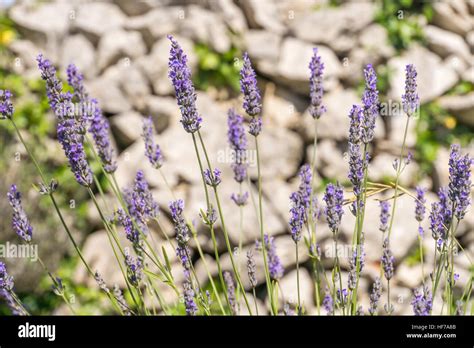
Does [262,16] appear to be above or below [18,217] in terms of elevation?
above

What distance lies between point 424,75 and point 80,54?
3.66 meters

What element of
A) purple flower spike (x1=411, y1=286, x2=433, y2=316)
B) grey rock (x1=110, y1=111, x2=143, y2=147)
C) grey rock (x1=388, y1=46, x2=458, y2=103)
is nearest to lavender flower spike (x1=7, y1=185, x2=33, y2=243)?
purple flower spike (x1=411, y1=286, x2=433, y2=316)

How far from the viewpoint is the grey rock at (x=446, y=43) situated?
5477 millimetres

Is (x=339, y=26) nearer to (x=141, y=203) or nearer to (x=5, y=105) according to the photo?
(x=141, y=203)

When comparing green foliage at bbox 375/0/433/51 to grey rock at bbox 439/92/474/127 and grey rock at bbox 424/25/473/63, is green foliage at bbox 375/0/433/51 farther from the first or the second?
grey rock at bbox 439/92/474/127

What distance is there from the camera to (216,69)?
5613 millimetres

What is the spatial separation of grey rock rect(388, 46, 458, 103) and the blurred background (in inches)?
0.5

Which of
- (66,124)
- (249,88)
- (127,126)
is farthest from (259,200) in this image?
(127,126)

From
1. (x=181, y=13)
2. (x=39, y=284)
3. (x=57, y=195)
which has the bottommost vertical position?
(x=39, y=284)

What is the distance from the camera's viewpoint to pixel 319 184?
5.20m

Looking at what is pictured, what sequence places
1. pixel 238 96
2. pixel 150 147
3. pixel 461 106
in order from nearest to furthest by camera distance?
pixel 150 147 → pixel 461 106 → pixel 238 96

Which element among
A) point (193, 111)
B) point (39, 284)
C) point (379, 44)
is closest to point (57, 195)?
point (39, 284)
